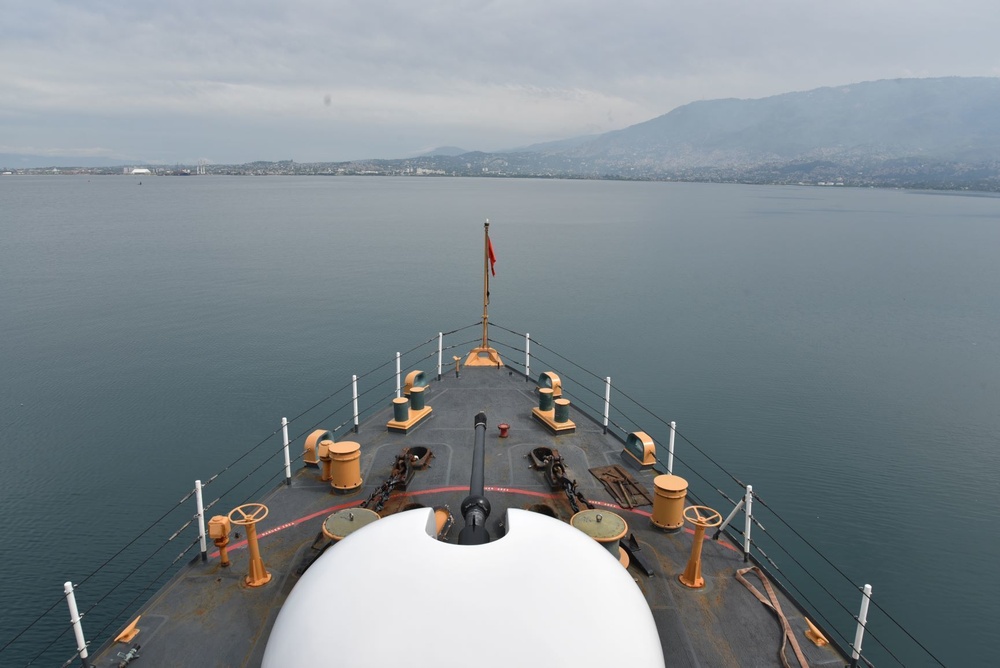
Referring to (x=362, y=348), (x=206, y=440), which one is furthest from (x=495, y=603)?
(x=362, y=348)

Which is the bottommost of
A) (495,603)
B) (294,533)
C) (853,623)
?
(853,623)

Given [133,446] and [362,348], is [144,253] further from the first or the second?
[133,446]

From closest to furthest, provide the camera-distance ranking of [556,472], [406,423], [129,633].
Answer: [129,633]
[556,472]
[406,423]

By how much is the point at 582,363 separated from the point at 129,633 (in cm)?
2950

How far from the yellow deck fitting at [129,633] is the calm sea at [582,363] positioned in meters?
4.92

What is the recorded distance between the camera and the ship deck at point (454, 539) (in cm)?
788

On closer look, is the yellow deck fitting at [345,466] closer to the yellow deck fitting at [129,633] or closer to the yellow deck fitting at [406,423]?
the yellow deck fitting at [406,423]

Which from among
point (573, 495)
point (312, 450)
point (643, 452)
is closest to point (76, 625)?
point (312, 450)

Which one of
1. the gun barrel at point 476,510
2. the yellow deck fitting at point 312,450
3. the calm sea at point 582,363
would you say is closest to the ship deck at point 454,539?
the yellow deck fitting at point 312,450

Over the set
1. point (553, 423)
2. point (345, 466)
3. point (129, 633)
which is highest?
point (345, 466)

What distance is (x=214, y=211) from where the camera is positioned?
412 ft

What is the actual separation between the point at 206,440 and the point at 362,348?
12995 mm

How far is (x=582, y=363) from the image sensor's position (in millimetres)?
35656

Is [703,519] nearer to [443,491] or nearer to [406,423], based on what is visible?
[443,491]
